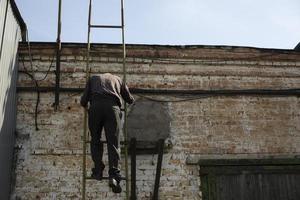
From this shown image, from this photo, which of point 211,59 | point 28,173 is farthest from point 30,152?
point 211,59

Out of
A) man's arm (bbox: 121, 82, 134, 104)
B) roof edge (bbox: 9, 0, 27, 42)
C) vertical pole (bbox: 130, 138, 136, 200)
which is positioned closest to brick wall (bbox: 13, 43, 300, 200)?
vertical pole (bbox: 130, 138, 136, 200)

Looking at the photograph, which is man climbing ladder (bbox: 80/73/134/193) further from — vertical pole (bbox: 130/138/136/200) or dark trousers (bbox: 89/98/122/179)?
vertical pole (bbox: 130/138/136/200)

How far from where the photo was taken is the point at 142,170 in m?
7.01

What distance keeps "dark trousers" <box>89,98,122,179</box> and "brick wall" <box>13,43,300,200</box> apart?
1.52 metres

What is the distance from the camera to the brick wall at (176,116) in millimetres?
6891

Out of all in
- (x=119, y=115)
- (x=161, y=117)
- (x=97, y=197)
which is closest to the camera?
(x=119, y=115)

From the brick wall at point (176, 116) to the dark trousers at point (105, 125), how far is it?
4.97 ft

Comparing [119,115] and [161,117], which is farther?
[161,117]

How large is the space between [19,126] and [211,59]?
360 cm

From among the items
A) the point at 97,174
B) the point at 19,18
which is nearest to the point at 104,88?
the point at 97,174

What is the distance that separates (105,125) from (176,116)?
220 centimetres

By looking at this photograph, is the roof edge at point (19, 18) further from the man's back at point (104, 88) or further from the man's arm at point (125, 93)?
the man's arm at point (125, 93)

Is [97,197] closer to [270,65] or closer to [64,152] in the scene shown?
[64,152]

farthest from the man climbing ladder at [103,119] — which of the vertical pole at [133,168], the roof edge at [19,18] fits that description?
the roof edge at [19,18]
